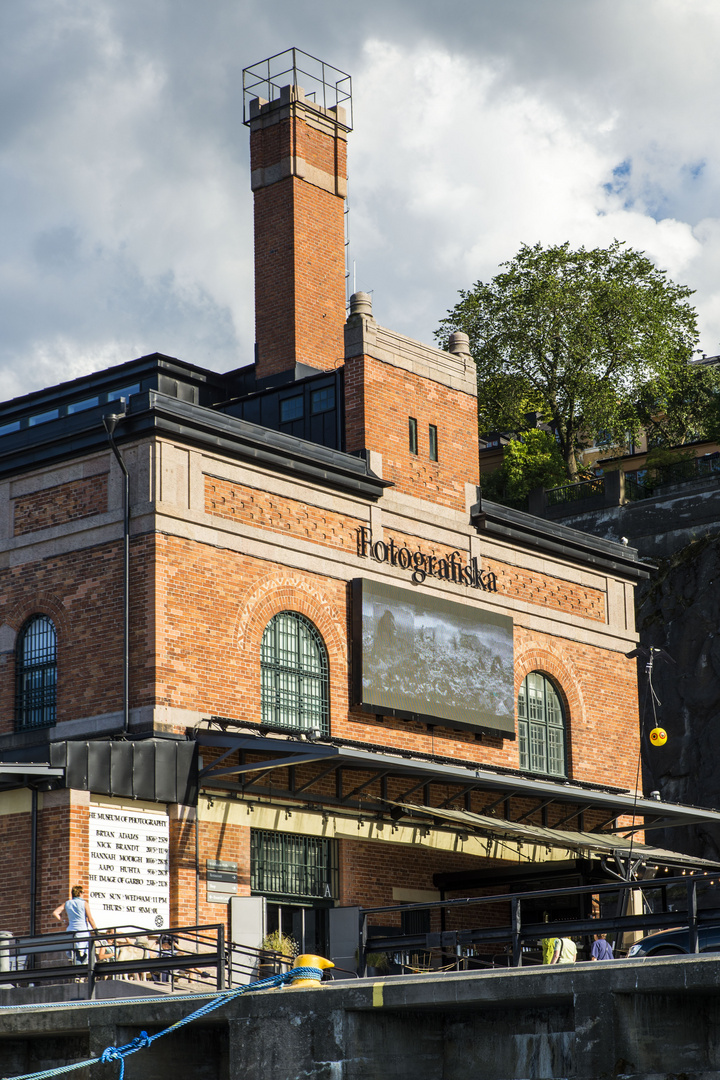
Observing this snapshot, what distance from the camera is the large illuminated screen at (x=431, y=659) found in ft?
93.5

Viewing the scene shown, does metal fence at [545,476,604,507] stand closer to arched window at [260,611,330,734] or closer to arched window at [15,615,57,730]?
arched window at [260,611,330,734]

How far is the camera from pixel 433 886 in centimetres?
2936

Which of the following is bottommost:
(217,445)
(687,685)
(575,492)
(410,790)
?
(410,790)

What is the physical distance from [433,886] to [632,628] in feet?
30.3

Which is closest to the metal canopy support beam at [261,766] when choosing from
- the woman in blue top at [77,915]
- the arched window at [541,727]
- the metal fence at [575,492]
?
the woman in blue top at [77,915]

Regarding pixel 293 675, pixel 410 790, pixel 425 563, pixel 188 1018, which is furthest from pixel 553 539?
pixel 188 1018

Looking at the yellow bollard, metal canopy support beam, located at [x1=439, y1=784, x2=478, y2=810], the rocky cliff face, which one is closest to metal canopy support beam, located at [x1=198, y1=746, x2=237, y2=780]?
metal canopy support beam, located at [x1=439, y1=784, x2=478, y2=810]

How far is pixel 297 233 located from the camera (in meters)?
37.4

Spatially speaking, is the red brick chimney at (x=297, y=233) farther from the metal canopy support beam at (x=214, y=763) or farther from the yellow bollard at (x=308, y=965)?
the yellow bollard at (x=308, y=965)

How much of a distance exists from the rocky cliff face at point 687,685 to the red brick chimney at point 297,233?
16.0 metres

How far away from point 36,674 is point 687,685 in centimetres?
2485

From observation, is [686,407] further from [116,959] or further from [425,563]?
[116,959]

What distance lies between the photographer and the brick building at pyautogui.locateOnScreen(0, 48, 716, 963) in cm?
2411

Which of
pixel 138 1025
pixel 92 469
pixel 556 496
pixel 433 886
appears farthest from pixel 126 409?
pixel 556 496
